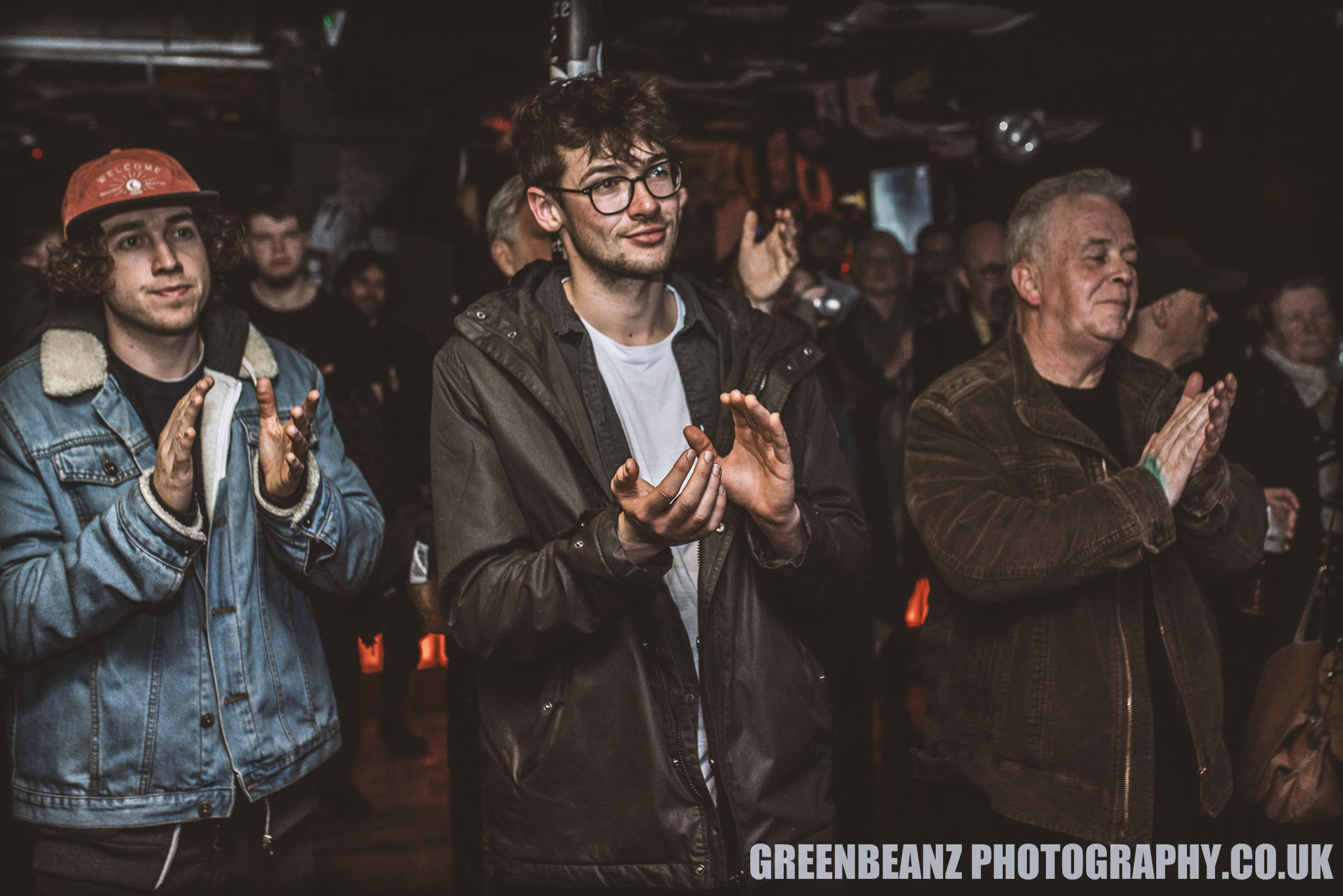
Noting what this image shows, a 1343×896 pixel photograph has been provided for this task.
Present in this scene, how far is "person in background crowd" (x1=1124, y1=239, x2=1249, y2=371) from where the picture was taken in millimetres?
2986

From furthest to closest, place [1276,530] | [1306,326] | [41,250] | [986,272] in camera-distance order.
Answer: [986,272] < [1306,326] < [41,250] < [1276,530]

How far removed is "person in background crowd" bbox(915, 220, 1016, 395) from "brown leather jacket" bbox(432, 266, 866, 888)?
220 cm

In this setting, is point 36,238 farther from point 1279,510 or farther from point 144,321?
point 1279,510

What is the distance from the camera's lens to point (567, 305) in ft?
6.64

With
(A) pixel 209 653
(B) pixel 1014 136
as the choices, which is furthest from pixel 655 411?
(B) pixel 1014 136

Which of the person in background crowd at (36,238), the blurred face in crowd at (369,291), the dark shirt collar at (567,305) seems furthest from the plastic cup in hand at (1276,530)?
the blurred face in crowd at (369,291)

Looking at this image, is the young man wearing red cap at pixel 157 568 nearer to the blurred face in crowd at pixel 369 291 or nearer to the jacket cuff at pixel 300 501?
the jacket cuff at pixel 300 501

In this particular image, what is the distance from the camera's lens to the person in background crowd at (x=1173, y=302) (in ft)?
9.80

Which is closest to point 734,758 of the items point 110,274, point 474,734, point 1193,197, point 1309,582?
point 474,734

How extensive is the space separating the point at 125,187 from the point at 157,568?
79cm

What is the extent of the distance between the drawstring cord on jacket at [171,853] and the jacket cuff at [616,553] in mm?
959

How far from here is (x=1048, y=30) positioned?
5.72 metres

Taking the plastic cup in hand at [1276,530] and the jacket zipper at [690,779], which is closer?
the jacket zipper at [690,779]

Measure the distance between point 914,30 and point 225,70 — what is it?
6.18 meters
